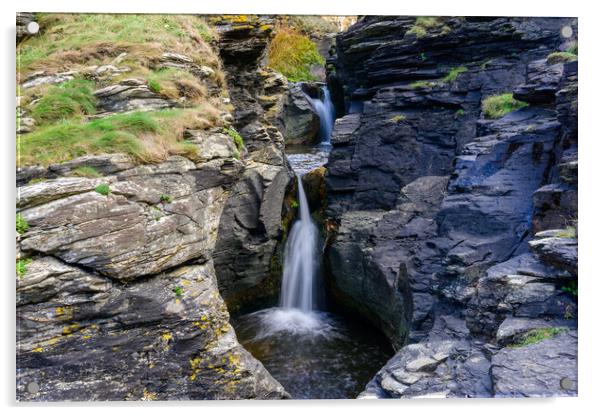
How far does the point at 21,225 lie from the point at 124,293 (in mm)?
1339

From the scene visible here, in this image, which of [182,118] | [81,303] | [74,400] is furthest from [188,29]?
[74,400]

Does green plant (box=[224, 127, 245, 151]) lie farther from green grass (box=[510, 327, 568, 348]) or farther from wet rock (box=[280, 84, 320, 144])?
wet rock (box=[280, 84, 320, 144])

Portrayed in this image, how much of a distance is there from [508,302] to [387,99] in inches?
318

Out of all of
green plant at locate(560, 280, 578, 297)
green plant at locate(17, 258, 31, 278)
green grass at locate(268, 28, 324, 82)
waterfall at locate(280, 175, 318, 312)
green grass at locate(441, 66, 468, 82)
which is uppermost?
green grass at locate(268, 28, 324, 82)

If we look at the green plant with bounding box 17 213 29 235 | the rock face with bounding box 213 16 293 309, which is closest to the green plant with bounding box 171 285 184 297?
the green plant with bounding box 17 213 29 235

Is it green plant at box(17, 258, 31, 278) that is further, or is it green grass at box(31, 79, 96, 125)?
green grass at box(31, 79, 96, 125)

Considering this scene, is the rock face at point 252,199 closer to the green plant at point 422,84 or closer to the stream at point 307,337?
the stream at point 307,337

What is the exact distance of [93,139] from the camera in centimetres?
588

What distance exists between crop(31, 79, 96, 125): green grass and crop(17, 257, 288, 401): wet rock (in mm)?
2192

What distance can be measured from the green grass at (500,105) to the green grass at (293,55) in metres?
13.9

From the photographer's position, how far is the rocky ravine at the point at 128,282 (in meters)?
4.97

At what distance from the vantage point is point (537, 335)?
4969 millimetres

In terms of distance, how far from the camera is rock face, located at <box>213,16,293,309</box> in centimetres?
1111

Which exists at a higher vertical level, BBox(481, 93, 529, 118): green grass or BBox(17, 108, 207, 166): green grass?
BBox(481, 93, 529, 118): green grass
